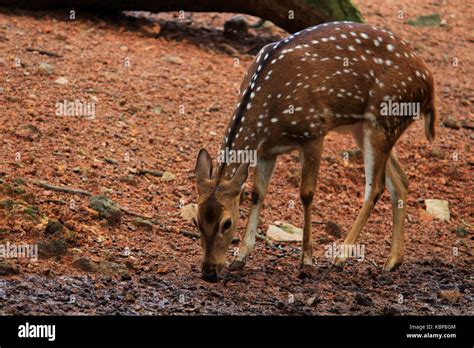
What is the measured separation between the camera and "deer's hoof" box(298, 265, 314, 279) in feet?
30.1

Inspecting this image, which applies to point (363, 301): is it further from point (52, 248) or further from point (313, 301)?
point (52, 248)

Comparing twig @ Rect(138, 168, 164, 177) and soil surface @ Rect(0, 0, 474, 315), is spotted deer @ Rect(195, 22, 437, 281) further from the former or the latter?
twig @ Rect(138, 168, 164, 177)

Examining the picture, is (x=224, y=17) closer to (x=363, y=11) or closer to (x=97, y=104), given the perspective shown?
(x=363, y=11)

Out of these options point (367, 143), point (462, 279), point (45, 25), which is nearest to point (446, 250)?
point (462, 279)

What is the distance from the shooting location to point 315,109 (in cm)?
913

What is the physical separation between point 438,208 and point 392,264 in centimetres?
210

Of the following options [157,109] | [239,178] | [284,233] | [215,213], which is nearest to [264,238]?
[284,233]

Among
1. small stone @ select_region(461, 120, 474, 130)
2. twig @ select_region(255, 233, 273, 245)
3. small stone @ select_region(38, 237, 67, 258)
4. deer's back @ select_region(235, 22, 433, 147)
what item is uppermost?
deer's back @ select_region(235, 22, 433, 147)

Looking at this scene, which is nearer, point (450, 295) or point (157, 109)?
point (450, 295)

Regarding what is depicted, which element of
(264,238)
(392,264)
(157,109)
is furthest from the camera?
(157,109)

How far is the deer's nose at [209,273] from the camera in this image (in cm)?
852

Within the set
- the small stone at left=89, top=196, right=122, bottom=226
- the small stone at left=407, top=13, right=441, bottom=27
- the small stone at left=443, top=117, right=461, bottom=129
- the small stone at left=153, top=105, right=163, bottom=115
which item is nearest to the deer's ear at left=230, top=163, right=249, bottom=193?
the small stone at left=89, top=196, right=122, bottom=226

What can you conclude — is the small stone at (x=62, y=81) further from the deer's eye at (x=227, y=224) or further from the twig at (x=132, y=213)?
the deer's eye at (x=227, y=224)

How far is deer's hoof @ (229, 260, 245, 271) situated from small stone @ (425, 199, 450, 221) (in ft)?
10.5
